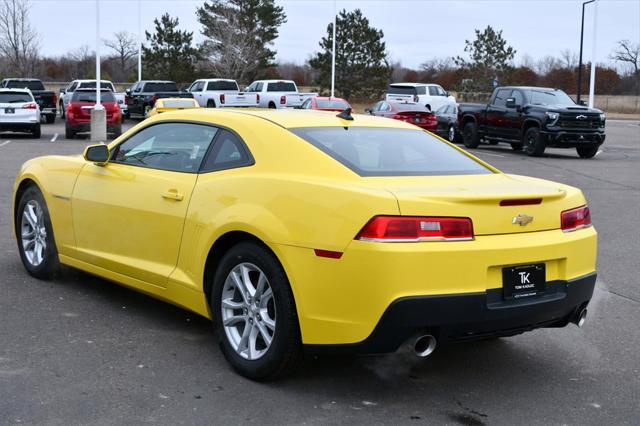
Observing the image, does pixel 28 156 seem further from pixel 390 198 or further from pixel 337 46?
pixel 337 46

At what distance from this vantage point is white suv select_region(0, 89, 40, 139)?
25.2 metres

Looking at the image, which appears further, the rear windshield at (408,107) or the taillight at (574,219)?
the rear windshield at (408,107)

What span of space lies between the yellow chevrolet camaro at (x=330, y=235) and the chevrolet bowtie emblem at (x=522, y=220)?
0.04ft

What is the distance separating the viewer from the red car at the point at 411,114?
1051 inches

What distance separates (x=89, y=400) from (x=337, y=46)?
211 feet

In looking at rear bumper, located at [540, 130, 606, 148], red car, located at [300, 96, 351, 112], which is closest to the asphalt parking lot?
rear bumper, located at [540, 130, 606, 148]

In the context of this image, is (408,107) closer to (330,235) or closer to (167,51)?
(330,235)

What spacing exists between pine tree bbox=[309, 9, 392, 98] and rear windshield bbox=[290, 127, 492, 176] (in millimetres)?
62267

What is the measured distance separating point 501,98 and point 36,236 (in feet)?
63.5

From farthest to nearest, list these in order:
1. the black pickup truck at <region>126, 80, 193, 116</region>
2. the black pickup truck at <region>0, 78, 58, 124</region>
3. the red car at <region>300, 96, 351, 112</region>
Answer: the black pickup truck at <region>126, 80, 193, 116</region> < the black pickup truck at <region>0, 78, 58, 124</region> < the red car at <region>300, 96, 351, 112</region>

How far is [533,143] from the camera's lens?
22797mm

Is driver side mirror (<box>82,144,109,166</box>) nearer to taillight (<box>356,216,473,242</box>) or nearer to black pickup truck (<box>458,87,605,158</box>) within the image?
taillight (<box>356,216,473,242</box>)

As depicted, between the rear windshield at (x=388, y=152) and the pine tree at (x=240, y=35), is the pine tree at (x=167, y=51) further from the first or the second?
the rear windshield at (x=388, y=152)

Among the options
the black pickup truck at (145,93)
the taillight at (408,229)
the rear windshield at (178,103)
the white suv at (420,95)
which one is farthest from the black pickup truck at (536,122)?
the taillight at (408,229)
